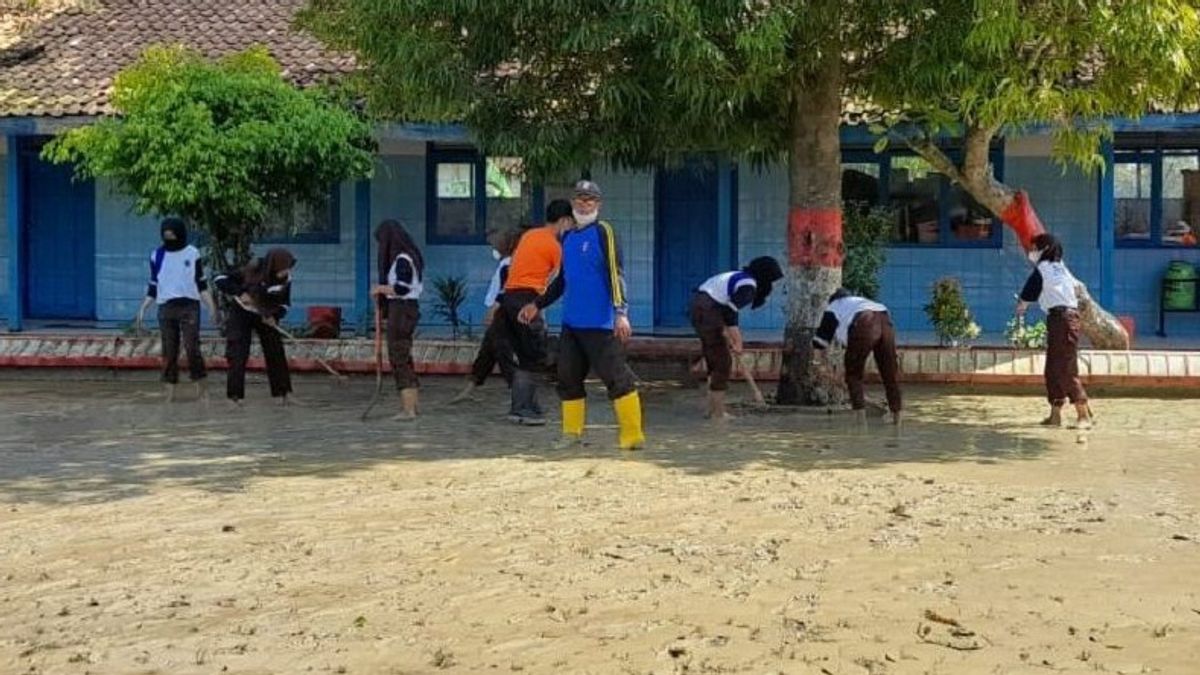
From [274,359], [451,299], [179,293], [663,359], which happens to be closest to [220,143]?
[179,293]

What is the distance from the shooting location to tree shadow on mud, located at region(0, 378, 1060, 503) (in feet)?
29.2

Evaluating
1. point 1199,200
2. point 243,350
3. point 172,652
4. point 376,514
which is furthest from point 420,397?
point 1199,200

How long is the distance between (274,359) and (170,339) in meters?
0.96

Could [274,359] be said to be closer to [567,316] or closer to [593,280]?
[567,316]

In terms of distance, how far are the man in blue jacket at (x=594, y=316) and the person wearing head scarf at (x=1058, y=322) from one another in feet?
10.9

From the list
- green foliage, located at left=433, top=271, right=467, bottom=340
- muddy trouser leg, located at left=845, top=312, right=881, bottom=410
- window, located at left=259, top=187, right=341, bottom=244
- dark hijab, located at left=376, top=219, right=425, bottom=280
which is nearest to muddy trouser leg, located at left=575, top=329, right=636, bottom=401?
muddy trouser leg, located at left=845, top=312, right=881, bottom=410

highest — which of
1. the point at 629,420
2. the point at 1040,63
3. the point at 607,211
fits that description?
the point at 1040,63

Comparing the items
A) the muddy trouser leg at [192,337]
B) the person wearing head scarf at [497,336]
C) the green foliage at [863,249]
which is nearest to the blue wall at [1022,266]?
the green foliage at [863,249]

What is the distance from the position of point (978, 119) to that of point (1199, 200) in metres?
7.40

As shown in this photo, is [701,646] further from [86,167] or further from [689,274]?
[689,274]

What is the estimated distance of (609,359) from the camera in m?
9.45

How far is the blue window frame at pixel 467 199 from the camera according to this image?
695 inches

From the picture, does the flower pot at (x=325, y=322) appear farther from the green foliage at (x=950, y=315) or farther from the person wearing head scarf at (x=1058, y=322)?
the person wearing head scarf at (x=1058, y=322)

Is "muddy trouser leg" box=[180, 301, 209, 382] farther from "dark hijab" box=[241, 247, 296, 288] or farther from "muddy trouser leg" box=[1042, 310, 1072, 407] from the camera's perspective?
"muddy trouser leg" box=[1042, 310, 1072, 407]
